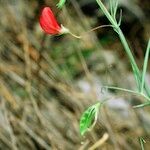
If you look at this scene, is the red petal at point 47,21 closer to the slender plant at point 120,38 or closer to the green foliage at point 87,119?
the slender plant at point 120,38

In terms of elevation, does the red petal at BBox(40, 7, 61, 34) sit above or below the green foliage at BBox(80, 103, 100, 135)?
above

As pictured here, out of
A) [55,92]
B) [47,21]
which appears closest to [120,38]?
[47,21]

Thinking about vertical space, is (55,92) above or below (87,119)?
below

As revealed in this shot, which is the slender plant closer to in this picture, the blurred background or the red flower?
the red flower

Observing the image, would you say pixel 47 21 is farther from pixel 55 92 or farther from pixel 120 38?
pixel 55 92

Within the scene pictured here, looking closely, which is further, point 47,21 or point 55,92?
point 55,92

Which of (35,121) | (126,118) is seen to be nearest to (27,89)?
(35,121)

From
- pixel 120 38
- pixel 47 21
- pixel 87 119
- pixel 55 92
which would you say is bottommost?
pixel 55 92

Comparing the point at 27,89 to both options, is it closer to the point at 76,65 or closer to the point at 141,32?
the point at 76,65

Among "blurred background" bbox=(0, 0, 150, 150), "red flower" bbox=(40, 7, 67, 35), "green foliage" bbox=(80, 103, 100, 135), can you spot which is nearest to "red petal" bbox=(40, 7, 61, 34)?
"red flower" bbox=(40, 7, 67, 35)
